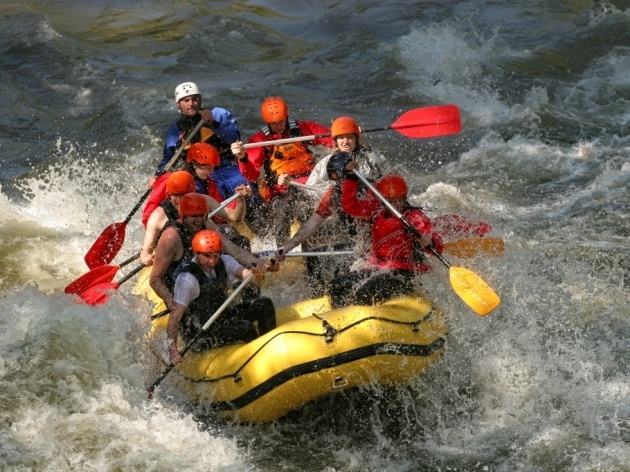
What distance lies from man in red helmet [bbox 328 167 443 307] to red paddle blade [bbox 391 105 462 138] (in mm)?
1726

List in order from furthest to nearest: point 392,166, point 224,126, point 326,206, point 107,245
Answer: point 392,166 < point 224,126 < point 107,245 < point 326,206

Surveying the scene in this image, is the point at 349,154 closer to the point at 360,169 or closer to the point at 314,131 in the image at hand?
the point at 360,169

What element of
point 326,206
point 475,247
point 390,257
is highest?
point 326,206

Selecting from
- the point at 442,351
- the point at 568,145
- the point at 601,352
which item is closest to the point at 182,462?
the point at 442,351

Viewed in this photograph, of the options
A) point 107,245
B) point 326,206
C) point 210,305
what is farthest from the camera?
point 107,245

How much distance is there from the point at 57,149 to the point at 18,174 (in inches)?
36.7

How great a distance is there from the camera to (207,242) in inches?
267

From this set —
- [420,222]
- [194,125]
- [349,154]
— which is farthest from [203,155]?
[420,222]

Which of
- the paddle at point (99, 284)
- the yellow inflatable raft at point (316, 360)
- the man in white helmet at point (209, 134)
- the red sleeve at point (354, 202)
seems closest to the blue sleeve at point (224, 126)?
the man in white helmet at point (209, 134)

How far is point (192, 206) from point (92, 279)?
161 cm

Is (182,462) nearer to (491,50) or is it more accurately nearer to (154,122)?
(154,122)

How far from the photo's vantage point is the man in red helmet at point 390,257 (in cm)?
723

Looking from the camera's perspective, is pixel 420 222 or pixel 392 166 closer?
pixel 420 222

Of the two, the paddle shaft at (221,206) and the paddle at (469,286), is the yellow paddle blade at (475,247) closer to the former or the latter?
the paddle at (469,286)
